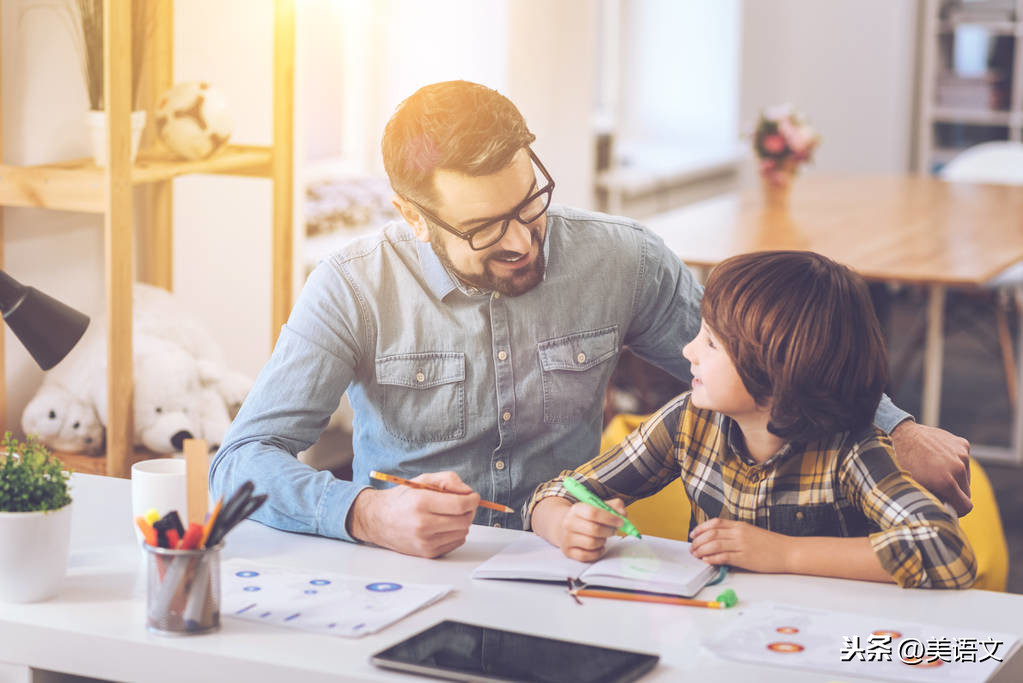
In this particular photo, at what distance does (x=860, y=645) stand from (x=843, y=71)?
603cm

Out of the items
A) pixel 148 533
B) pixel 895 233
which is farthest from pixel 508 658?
pixel 895 233

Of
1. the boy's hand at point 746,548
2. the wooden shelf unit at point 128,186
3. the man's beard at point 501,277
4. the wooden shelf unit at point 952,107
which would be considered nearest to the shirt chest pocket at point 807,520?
the boy's hand at point 746,548

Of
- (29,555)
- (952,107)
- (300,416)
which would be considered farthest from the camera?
(952,107)

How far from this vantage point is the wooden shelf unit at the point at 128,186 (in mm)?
2281

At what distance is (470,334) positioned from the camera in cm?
181

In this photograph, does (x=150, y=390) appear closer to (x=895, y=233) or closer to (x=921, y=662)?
(x=921, y=662)

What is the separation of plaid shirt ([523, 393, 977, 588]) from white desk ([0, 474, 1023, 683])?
1.8 inches

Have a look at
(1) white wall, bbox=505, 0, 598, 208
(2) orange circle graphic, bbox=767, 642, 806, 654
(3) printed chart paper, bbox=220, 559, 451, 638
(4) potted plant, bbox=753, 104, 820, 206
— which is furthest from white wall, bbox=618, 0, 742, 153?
(2) orange circle graphic, bbox=767, 642, 806, 654

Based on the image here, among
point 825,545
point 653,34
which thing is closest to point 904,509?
point 825,545

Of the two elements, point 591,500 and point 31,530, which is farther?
point 591,500

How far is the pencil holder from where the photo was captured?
1.22 meters

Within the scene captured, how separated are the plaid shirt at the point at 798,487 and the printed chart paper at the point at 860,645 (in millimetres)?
117

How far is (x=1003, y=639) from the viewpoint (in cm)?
125

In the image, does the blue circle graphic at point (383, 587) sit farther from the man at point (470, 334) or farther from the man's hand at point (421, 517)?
the man at point (470, 334)
